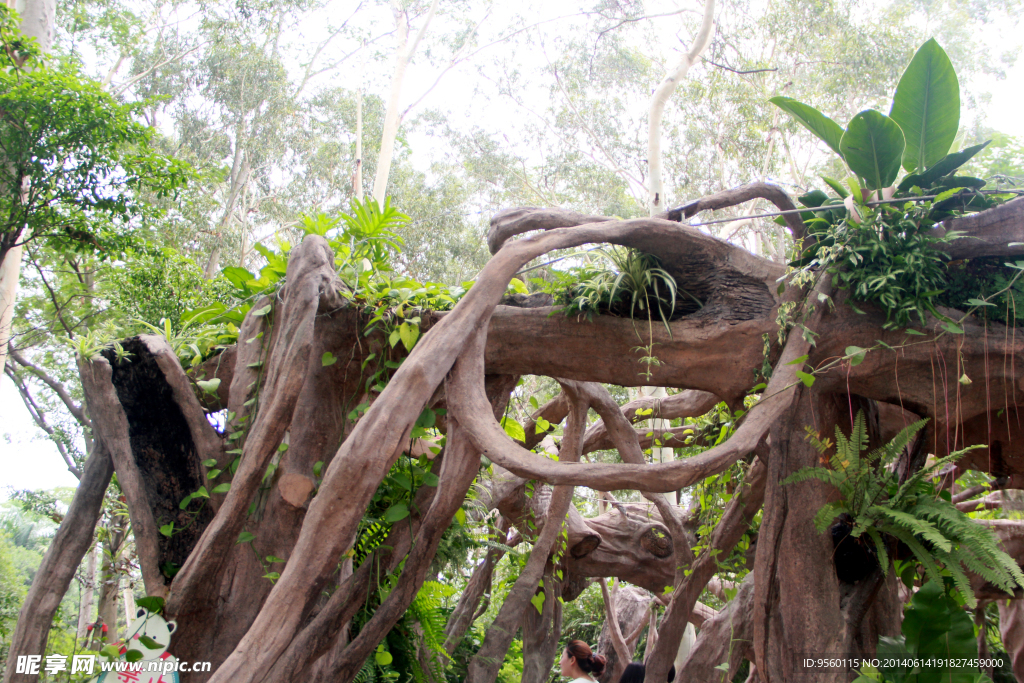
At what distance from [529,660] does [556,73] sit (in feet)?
36.1

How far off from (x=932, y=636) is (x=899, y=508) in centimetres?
85

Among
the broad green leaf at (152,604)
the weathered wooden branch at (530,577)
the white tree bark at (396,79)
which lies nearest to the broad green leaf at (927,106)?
the weathered wooden branch at (530,577)

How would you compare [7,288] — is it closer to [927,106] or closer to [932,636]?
[927,106]

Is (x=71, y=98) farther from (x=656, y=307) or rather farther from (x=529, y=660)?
(x=529, y=660)

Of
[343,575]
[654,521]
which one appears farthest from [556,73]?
[343,575]

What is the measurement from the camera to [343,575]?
131 inches

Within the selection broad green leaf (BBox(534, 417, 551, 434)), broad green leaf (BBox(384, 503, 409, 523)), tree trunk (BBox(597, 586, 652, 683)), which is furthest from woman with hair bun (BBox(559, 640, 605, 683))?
tree trunk (BBox(597, 586, 652, 683))

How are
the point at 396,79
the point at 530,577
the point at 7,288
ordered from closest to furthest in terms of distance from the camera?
the point at 530,577 → the point at 7,288 → the point at 396,79

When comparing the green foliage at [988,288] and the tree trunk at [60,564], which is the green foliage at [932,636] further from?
the tree trunk at [60,564]

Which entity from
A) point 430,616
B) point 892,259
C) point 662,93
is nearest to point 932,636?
point 892,259

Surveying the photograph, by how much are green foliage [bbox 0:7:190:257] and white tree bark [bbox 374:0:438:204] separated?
6.57 metres

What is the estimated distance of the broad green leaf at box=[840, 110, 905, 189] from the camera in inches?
98.4

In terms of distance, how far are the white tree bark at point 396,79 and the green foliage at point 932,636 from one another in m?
10.4

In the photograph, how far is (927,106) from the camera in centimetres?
263
